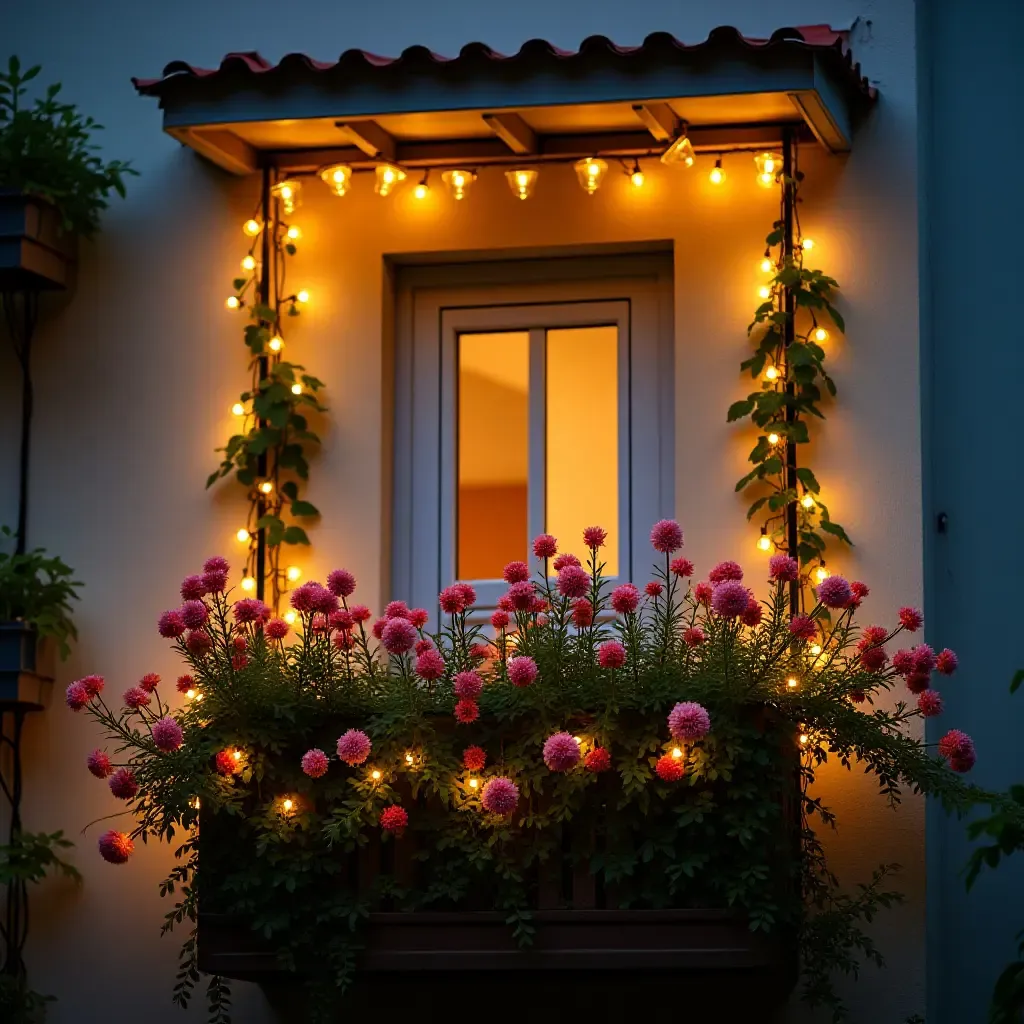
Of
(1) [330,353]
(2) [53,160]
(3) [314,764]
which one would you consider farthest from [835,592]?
(2) [53,160]

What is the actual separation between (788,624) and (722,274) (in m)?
1.46

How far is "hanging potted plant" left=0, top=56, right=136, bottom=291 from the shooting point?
7.53 m

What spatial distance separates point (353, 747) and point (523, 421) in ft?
6.36

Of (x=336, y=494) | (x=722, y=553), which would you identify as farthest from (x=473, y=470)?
(x=722, y=553)

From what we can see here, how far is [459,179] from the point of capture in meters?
7.50

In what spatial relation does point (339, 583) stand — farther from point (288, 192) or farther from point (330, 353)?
point (288, 192)

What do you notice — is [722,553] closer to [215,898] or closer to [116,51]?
[215,898]

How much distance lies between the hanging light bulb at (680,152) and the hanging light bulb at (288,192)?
1323 mm

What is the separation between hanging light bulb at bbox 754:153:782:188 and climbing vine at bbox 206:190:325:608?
1632 mm

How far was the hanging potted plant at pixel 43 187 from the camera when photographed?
24.7 ft

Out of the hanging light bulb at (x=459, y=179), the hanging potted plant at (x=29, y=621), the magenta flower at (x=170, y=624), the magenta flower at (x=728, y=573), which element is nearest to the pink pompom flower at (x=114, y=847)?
the magenta flower at (x=170, y=624)

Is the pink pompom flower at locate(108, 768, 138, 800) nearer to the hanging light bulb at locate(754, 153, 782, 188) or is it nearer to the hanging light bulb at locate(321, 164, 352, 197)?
the hanging light bulb at locate(321, 164, 352, 197)

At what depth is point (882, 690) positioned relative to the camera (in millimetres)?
7023

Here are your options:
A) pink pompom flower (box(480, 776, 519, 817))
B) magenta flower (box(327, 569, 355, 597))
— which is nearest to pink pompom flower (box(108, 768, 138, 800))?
magenta flower (box(327, 569, 355, 597))
